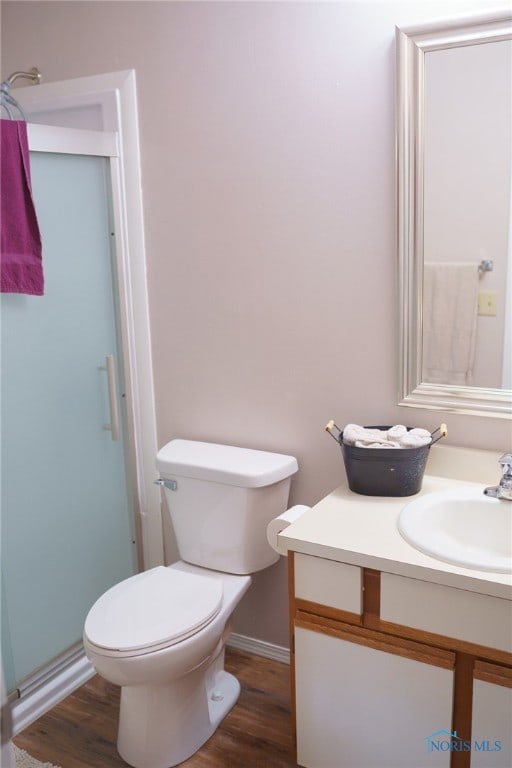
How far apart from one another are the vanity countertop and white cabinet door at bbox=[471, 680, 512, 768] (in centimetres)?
22

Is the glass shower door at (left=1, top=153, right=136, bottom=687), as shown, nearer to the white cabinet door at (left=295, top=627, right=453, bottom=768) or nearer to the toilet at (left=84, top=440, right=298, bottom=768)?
the toilet at (left=84, top=440, right=298, bottom=768)

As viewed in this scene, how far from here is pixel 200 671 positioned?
6.59 feet

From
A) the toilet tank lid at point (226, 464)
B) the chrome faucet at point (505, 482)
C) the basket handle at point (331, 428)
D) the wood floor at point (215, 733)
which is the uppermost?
the basket handle at point (331, 428)

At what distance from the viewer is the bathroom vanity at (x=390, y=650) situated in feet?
4.73

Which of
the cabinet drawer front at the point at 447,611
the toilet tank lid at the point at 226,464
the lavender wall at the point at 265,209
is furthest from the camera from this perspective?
the toilet tank lid at the point at 226,464

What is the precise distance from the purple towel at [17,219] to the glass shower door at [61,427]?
0.06 m

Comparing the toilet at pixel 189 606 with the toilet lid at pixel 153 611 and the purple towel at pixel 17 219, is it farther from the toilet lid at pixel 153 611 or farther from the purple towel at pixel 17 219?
the purple towel at pixel 17 219

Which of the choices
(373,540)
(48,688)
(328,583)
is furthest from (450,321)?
(48,688)

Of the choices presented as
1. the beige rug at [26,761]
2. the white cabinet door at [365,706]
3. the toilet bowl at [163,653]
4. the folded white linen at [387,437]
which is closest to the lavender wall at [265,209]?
the folded white linen at [387,437]

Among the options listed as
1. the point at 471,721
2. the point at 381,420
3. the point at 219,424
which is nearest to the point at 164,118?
the point at 219,424

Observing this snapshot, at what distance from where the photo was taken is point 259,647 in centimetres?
242

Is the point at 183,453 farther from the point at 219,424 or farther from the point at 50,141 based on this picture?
the point at 50,141

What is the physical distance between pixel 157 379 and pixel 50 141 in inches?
32.9

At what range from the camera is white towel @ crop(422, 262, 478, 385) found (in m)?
1.85
